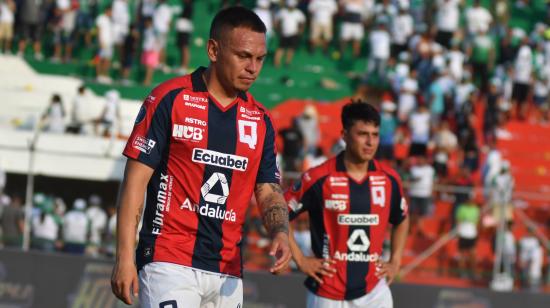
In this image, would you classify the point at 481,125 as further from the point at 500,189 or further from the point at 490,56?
the point at 500,189

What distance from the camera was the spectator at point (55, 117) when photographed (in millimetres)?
22766

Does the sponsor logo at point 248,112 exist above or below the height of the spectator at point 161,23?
below

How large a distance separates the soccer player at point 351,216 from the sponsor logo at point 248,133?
8.82ft

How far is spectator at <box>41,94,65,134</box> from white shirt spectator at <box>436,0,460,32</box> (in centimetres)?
1014

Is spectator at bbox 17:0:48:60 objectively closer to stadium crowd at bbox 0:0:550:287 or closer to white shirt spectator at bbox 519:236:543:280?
stadium crowd at bbox 0:0:550:287

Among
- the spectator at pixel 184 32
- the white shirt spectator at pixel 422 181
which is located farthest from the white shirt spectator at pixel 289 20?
the white shirt spectator at pixel 422 181

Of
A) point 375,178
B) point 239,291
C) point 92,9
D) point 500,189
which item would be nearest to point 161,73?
point 92,9

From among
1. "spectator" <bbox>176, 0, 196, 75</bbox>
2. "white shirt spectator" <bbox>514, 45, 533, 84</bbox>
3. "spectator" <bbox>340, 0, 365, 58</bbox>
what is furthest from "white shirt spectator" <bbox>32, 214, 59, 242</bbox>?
"white shirt spectator" <bbox>514, 45, 533, 84</bbox>

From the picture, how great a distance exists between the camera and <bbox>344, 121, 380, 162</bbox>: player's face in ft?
31.6

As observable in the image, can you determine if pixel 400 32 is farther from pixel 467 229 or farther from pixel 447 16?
pixel 467 229

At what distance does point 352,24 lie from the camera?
2888cm

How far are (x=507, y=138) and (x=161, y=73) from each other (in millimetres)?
8271

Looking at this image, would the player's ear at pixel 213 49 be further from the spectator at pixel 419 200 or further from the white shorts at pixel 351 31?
the white shorts at pixel 351 31

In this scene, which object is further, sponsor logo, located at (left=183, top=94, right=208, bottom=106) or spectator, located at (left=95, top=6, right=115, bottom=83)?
spectator, located at (left=95, top=6, right=115, bottom=83)
